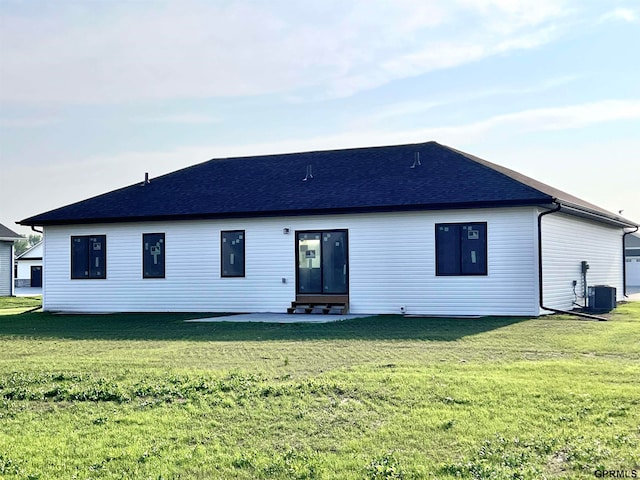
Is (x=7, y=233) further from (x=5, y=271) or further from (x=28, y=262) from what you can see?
(x=28, y=262)

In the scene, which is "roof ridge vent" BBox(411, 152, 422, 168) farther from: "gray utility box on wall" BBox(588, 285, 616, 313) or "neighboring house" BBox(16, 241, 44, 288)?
"neighboring house" BBox(16, 241, 44, 288)

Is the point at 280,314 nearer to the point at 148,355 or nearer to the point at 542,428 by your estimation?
the point at 148,355

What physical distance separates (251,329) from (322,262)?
4811 millimetres

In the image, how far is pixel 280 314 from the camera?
18.8 m

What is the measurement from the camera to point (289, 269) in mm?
19156

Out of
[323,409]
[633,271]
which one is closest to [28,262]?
[633,271]

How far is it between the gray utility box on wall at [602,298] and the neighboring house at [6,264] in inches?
1109

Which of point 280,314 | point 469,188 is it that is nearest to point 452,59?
point 469,188

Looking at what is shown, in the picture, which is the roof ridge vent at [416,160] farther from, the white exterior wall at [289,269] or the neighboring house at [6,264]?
the neighboring house at [6,264]

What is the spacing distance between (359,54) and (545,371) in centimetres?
978

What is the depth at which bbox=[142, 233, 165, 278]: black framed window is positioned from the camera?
2047 cm

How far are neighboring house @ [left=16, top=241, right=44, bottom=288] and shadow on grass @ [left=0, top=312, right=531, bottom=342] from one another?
3270cm

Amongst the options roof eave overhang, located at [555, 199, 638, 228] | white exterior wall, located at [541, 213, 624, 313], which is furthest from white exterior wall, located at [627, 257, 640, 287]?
white exterior wall, located at [541, 213, 624, 313]

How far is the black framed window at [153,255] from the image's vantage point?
806 inches
